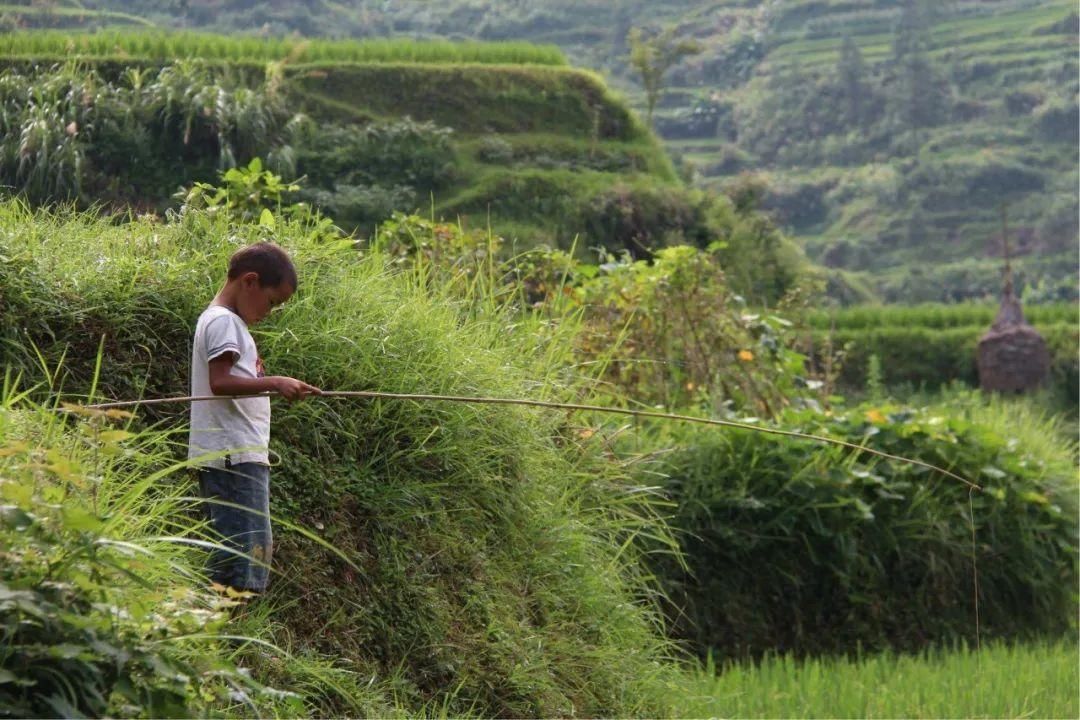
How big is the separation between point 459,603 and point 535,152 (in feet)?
64.4

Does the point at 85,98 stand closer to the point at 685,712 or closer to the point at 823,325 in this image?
the point at 685,712

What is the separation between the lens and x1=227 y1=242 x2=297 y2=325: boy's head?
3682mm

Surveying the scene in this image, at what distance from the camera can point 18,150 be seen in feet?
33.6

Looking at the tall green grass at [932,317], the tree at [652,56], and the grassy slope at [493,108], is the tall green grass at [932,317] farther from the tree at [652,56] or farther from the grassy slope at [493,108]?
the tree at [652,56]

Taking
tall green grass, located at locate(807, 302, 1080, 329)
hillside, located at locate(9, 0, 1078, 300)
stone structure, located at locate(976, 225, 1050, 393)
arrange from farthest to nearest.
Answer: hillside, located at locate(9, 0, 1078, 300), tall green grass, located at locate(807, 302, 1080, 329), stone structure, located at locate(976, 225, 1050, 393)

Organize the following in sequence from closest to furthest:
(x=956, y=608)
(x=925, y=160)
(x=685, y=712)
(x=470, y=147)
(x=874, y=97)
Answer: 1. (x=685, y=712)
2. (x=956, y=608)
3. (x=470, y=147)
4. (x=925, y=160)
5. (x=874, y=97)

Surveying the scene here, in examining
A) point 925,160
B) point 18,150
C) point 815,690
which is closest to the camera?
point 815,690

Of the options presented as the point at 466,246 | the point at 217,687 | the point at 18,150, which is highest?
the point at 18,150

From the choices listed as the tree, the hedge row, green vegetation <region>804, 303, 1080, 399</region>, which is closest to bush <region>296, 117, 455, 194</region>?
green vegetation <region>804, 303, 1080, 399</region>

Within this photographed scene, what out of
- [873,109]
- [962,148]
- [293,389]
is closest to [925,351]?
[293,389]

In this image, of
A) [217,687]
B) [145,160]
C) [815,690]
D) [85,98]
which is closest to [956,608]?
[815,690]

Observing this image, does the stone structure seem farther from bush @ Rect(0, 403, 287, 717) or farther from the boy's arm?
bush @ Rect(0, 403, 287, 717)

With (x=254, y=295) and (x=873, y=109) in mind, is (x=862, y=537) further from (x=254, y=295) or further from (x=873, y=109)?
(x=873, y=109)

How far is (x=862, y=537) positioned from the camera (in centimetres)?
696
